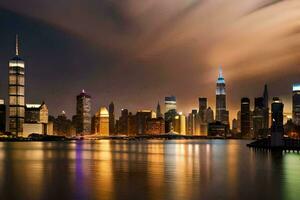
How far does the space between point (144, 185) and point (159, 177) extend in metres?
8.40

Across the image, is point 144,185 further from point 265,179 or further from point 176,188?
point 265,179

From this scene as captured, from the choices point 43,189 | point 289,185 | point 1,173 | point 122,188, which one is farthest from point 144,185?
point 1,173

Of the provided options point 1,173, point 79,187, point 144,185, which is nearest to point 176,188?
point 144,185

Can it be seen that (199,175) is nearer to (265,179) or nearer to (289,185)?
(265,179)

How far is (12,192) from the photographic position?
4347 cm

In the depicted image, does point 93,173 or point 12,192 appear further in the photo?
point 93,173

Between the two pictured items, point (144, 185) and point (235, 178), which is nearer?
point (144, 185)

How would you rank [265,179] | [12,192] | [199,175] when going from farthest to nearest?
[199,175]
[265,179]
[12,192]

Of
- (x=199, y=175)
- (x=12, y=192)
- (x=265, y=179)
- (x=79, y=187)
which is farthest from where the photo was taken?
(x=199, y=175)

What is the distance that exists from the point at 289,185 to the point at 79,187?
70.0 ft

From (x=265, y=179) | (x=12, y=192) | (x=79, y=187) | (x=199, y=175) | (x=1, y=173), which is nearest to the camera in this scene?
(x=12, y=192)

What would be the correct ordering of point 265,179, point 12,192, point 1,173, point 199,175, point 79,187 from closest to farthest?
point 12,192
point 79,187
point 265,179
point 199,175
point 1,173

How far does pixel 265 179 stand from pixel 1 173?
33.1m

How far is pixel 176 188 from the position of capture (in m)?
45.4
